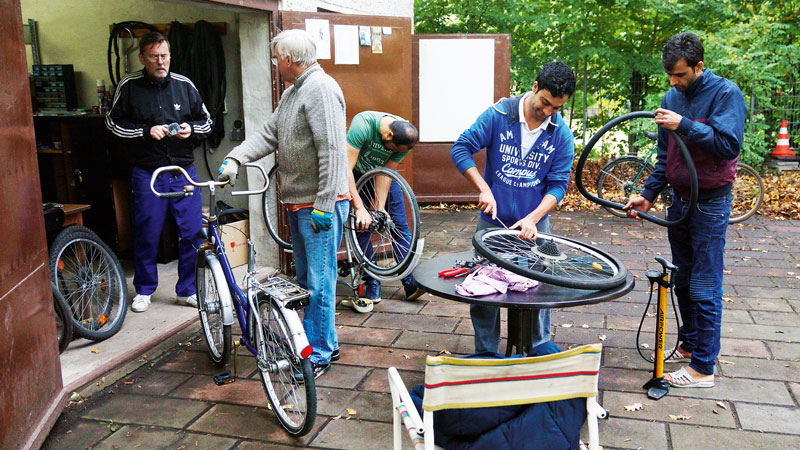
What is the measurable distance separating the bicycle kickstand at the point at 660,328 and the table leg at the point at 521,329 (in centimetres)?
77

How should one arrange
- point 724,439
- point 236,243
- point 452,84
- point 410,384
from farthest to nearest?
point 452,84
point 236,243
point 410,384
point 724,439

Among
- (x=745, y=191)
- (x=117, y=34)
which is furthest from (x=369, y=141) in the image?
(x=745, y=191)

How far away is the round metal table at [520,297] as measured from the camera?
265 centimetres

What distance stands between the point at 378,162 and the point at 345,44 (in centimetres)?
151

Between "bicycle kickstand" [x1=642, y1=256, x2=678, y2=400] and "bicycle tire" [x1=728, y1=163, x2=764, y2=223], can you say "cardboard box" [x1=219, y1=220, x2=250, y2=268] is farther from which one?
"bicycle tire" [x1=728, y1=163, x2=764, y2=223]

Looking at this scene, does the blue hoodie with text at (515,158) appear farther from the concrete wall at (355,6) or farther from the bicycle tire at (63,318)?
the concrete wall at (355,6)

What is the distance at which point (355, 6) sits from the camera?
713 centimetres

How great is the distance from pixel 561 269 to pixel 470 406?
133 centimetres

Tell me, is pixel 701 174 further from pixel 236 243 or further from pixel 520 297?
pixel 236 243

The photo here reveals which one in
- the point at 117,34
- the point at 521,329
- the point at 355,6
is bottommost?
the point at 521,329

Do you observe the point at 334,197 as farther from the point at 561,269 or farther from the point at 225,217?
the point at 225,217

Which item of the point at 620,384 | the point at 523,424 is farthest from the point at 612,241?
the point at 523,424

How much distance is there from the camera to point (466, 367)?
1865 mm

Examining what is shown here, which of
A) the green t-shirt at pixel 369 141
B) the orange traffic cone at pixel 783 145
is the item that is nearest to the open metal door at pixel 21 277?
the green t-shirt at pixel 369 141
